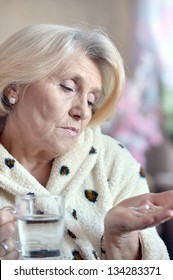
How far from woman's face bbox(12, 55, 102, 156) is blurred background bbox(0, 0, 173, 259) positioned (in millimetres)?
2419

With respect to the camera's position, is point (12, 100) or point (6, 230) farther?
point (12, 100)

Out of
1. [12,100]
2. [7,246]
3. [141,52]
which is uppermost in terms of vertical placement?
[141,52]

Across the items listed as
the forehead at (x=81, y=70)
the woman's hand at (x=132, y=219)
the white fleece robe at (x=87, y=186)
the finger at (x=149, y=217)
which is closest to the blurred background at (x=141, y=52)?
the white fleece robe at (x=87, y=186)

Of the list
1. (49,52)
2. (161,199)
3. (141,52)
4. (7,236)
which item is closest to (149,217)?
(161,199)

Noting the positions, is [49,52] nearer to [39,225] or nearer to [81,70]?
[81,70]

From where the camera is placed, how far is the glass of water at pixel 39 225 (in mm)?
1129

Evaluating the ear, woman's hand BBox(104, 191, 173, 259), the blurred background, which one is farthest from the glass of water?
the blurred background

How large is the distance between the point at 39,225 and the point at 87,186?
20.4 inches

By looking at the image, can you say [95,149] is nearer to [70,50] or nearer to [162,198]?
[70,50]

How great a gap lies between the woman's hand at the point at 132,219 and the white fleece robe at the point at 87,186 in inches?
2.2

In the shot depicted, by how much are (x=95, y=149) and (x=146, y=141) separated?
94.4 inches

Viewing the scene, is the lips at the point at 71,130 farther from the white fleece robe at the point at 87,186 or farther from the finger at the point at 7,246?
the finger at the point at 7,246

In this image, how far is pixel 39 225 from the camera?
1.13m

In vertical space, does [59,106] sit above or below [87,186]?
above
